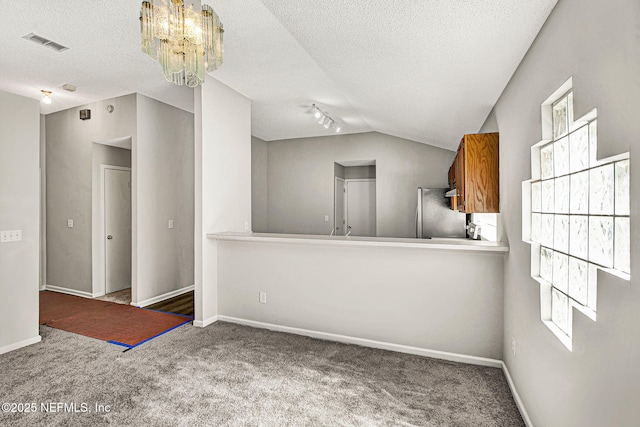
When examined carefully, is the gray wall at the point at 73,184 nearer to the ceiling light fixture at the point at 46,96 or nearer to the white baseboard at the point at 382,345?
the ceiling light fixture at the point at 46,96

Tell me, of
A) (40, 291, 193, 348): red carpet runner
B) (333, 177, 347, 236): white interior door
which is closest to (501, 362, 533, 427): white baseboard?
(40, 291, 193, 348): red carpet runner

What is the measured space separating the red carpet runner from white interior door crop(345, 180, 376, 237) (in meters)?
4.01

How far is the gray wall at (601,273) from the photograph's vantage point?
91 centimetres

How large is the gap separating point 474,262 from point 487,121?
144 centimetres

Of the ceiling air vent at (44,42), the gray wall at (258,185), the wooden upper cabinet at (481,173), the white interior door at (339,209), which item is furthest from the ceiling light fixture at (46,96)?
the wooden upper cabinet at (481,173)

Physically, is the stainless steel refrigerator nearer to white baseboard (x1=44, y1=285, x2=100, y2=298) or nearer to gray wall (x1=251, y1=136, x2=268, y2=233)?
gray wall (x1=251, y1=136, x2=268, y2=233)

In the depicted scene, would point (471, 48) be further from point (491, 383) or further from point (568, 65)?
point (491, 383)

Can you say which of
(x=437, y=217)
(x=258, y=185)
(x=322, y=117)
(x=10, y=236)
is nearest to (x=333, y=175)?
(x=258, y=185)

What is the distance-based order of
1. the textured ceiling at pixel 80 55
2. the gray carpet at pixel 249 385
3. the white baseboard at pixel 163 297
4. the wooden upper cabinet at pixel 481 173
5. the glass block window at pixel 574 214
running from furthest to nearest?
the white baseboard at pixel 163 297
the wooden upper cabinet at pixel 481 173
the textured ceiling at pixel 80 55
the gray carpet at pixel 249 385
the glass block window at pixel 574 214

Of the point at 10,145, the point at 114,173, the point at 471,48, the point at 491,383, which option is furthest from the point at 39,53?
the point at 491,383

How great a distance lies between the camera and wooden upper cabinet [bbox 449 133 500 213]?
2625 millimetres

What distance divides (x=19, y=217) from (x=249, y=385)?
8.67 feet

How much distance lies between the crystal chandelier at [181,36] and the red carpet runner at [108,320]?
100 inches

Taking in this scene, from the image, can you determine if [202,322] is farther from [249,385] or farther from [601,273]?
[601,273]
